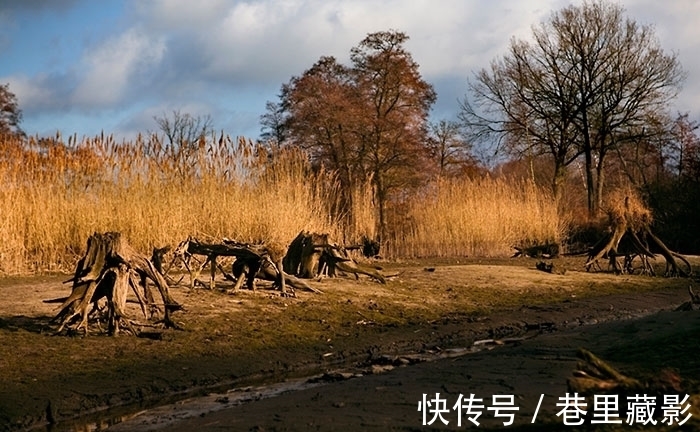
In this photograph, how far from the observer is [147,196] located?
17.3 meters

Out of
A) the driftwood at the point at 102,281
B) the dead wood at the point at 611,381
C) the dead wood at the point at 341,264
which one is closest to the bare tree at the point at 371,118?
the dead wood at the point at 341,264

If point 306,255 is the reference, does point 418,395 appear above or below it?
below

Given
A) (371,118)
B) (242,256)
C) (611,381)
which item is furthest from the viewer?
(371,118)

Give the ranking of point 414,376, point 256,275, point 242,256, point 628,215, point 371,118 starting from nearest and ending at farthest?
1. point 414,376
2. point 242,256
3. point 256,275
4. point 628,215
5. point 371,118

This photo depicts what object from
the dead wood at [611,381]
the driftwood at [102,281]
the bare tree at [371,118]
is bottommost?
the dead wood at [611,381]

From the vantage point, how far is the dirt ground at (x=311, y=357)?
701 cm

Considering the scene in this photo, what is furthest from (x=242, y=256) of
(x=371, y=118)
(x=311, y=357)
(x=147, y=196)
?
(x=371, y=118)

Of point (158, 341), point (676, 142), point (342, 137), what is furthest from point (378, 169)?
point (158, 341)

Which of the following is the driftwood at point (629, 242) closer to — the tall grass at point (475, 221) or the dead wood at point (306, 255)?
the tall grass at point (475, 221)

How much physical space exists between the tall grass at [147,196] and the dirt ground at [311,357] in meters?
1.50

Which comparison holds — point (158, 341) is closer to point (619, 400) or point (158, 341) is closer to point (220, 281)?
point (220, 281)

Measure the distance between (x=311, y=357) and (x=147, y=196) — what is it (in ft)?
26.3

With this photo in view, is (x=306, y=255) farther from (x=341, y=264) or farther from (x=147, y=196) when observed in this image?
(x=147, y=196)

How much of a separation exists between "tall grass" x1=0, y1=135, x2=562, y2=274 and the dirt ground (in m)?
1.50
